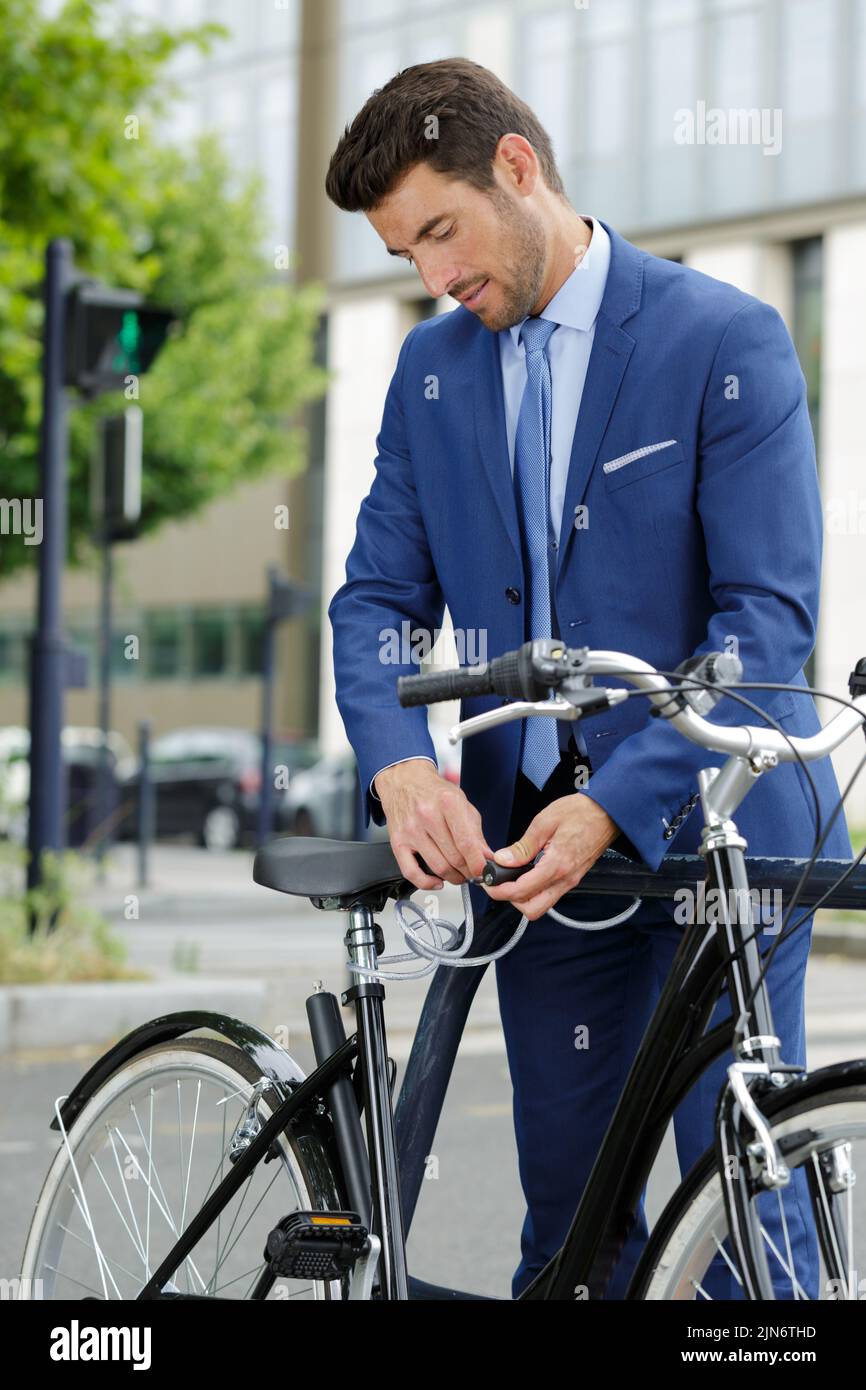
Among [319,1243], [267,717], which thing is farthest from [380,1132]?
[267,717]

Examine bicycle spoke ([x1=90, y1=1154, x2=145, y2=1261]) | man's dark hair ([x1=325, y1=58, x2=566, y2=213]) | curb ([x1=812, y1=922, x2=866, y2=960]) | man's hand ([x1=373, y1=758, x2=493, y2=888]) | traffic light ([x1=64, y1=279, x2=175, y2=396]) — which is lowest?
bicycle spoke ([x1=90, y1=1154, x2=145, y2=1261])

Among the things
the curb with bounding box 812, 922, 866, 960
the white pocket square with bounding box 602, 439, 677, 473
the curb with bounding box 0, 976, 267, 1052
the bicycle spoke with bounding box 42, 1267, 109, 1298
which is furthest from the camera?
the curb with bounding box 812, 922, 866, 960

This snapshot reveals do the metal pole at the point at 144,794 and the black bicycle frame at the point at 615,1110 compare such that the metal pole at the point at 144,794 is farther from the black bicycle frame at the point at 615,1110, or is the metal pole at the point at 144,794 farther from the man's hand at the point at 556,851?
the man's hand at the point at 556,851

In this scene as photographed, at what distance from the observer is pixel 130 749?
3838cm

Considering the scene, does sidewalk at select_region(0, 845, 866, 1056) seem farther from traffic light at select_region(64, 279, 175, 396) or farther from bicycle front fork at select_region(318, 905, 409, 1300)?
traffic light at select_region(64, 279, 175, 396)

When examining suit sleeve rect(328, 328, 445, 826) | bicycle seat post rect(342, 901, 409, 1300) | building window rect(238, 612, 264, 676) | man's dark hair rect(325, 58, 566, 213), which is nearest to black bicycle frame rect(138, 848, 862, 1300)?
bicycle seat post rect(342, 901, 409, 1300)

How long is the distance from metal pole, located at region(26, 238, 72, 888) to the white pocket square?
656 cm

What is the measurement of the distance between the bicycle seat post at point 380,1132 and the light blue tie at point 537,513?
38 cm

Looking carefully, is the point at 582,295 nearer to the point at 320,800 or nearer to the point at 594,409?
the point at 594,409

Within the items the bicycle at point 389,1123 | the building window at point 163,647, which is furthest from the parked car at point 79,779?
the bicycle at point 389,1123

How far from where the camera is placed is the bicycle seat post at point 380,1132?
2410 millimetres

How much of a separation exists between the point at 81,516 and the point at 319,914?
8719mm

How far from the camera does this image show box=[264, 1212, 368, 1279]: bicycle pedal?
239 centimetres

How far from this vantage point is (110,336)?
8875 millimetres
